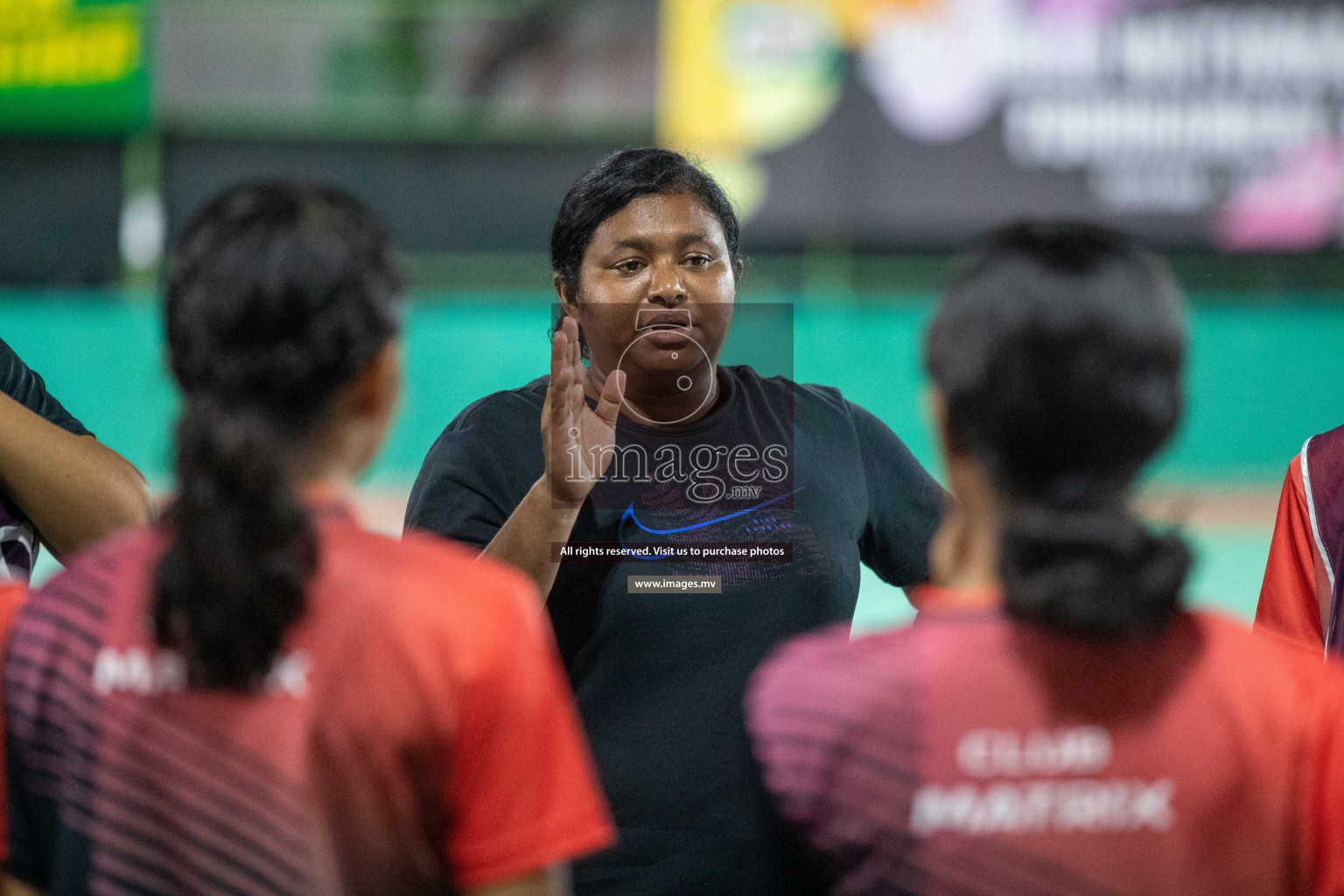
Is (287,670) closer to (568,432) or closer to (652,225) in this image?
(568,432)

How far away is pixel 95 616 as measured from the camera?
1201 mm

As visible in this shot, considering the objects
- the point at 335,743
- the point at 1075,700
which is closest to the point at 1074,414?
the point at 1075,700

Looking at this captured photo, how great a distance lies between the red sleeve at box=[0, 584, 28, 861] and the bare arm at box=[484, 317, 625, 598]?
606mm

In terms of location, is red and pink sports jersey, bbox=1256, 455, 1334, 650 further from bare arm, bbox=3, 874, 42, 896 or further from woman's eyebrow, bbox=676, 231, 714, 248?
bare arm, bbox=3, 874, 42, 896

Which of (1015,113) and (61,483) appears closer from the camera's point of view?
(61,483)

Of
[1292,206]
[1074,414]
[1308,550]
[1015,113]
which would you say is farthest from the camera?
[1292,206]

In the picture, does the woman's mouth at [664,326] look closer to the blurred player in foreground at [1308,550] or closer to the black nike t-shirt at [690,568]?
the black nike t-shirt at [690,568]

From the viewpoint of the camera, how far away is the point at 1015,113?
313 inches

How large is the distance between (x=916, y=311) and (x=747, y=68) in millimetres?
1933

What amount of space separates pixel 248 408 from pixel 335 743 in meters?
0.31

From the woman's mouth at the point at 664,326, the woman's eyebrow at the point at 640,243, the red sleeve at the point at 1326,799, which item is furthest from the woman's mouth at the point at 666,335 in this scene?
the red sleeve at the point at 1326,799

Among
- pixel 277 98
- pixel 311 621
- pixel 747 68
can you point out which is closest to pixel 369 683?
pixel 311 621

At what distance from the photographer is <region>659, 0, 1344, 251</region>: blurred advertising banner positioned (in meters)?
7.79

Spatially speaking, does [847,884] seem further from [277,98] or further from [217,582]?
[277,98]
